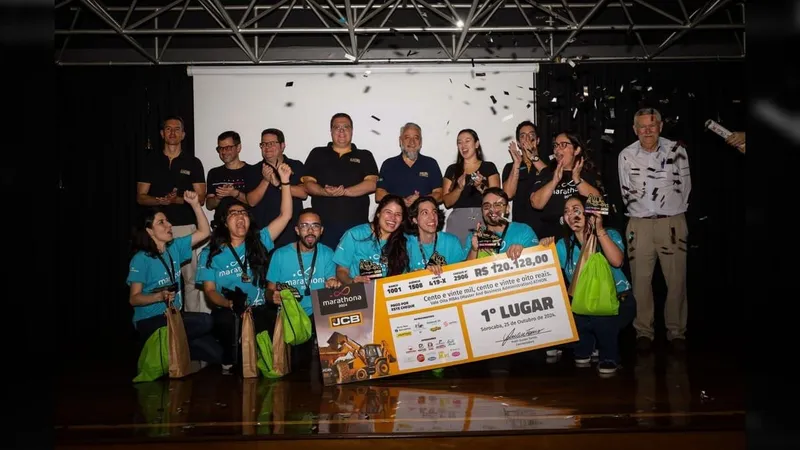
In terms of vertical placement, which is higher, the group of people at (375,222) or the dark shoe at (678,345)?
the group of people at (375,222)

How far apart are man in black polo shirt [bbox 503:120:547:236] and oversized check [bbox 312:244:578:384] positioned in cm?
143

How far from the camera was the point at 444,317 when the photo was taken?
479 cm

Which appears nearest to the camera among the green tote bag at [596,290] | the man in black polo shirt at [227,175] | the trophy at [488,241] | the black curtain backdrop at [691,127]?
the green tote bag at [596,290]

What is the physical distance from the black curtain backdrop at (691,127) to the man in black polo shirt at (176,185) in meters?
3.38

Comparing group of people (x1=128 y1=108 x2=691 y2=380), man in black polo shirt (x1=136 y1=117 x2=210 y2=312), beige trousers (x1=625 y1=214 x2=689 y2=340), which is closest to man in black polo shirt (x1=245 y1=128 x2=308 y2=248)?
group of people (x1=128 y1=108 x2=691 y2=380)

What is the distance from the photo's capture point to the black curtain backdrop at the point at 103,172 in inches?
288

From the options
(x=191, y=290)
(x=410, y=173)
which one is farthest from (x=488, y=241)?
(x=191, y=290)

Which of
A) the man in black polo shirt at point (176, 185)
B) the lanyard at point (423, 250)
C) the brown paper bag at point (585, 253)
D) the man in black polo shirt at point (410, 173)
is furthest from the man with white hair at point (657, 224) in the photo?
the man in black polo shirt at point (176, 185)

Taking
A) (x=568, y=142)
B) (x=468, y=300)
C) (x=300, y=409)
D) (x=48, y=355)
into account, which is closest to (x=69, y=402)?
(x=300, y=409)

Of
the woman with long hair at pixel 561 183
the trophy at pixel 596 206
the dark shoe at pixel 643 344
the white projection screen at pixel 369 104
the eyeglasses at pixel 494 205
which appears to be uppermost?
the white projection screen at pixel 369 104

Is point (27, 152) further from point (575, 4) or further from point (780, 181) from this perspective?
point (575, 4)

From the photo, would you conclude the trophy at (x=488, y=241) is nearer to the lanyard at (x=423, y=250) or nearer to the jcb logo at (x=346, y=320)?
the lanyard at (x=423, y=250)

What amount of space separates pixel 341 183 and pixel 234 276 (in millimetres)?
1602

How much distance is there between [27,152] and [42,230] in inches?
4.5
